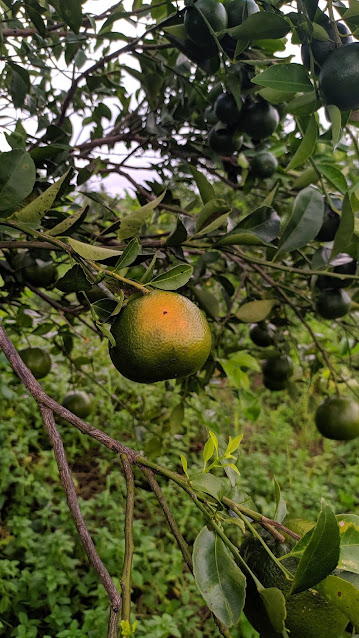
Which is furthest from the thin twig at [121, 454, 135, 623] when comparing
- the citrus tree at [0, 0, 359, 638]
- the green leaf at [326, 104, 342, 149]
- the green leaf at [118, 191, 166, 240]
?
the green leaf at [326, 104, 342, 149]

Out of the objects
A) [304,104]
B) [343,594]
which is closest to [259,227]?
[304,104]

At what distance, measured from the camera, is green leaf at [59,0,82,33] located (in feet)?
2.69

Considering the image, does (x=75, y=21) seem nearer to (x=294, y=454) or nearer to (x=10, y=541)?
(x=10, y=541)

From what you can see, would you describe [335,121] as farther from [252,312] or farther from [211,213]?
[252,312]

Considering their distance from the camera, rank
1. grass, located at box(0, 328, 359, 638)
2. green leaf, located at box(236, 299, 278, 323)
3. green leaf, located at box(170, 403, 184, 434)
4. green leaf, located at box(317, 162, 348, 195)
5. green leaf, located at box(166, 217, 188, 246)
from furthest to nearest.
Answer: grass, located at box(0, 328, 359, 638) < green leaf, located at box(170, 403, 184, 434) < green leaf, located at box(236, 299, 278, 323) < green leaf, located at box(317, 162, 348, 195) < green leaf, located at box(166, 217, 188, 246)

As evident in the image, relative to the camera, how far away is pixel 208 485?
52 centimetres

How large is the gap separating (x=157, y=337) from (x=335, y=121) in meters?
0.36

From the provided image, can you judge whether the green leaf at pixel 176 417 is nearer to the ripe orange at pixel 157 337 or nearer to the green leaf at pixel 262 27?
the ripe orange at pixel 157 337

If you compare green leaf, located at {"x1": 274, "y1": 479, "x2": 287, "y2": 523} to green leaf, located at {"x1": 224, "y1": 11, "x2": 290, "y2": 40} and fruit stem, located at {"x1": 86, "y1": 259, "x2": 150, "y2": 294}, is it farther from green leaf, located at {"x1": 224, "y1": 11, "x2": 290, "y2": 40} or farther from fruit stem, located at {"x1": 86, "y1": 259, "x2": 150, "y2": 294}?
green leaf, located at {"x1": 224, "y1": 11, "x2": 290, "y2": 40}

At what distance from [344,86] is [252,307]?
1.91ft

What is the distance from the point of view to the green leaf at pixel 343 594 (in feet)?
1.40

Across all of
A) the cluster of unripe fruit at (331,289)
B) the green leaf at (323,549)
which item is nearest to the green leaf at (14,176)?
the green leaf at (323,549)

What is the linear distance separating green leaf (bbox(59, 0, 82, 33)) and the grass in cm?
79

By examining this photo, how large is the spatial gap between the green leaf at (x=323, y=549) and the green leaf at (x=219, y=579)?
0.08m
